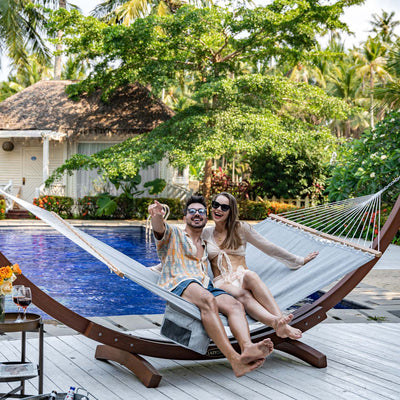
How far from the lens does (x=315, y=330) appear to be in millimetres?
4312

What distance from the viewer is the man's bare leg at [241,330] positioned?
111 inches

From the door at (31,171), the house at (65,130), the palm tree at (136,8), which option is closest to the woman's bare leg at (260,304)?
the house at (65,130)

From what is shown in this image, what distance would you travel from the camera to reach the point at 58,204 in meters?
13.9

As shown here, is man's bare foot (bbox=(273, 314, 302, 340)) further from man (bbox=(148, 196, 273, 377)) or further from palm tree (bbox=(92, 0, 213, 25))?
palm tree (bbox=(92, 0, 213, 25))

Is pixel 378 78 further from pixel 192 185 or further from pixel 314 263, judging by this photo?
pixel 314 263

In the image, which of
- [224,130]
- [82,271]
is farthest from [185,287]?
[224,130]

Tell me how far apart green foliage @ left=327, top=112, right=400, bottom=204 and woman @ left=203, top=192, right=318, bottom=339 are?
5477 mm

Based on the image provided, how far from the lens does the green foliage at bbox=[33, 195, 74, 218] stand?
13820 millimetres

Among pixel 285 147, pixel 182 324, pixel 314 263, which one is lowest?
pixel 182 324

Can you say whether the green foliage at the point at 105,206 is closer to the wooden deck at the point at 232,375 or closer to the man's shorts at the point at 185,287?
the wooden deck at the point at 232,375

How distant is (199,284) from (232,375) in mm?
561

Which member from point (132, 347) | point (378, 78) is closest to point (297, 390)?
point (132, 347)

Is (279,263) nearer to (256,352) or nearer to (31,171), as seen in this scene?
(256,352)

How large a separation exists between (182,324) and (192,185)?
559 inches
